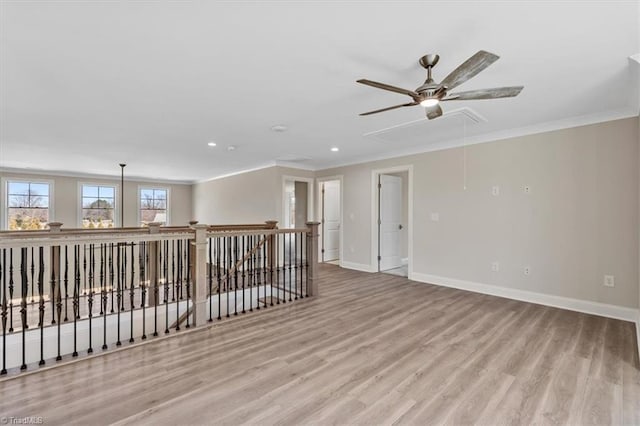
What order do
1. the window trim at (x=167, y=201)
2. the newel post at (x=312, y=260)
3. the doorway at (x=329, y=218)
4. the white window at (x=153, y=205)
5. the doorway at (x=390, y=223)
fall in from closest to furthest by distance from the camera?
the newel post at (x=312, y=260) → the doorway at (x=390, y=223) → the doorway at (x=329, y=218) → the window trim at (x=167, y=201) → the white window at (x=153, y=205)

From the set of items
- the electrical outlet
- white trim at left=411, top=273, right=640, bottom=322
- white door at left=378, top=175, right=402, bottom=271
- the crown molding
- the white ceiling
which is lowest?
white trim at left=411, top=273, right=640, bottom=322

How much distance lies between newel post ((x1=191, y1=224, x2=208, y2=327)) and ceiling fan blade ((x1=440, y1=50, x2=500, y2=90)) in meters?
2.69

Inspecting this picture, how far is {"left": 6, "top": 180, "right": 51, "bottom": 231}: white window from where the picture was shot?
7335 mm

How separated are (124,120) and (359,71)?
3.08 m

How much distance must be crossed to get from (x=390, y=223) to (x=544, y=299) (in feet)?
9.78

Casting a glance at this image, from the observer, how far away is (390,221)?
6312 millimetres

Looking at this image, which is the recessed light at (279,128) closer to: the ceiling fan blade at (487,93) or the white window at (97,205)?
the ceiling fan blade at (487,93)

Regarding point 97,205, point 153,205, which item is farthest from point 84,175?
point 153,205

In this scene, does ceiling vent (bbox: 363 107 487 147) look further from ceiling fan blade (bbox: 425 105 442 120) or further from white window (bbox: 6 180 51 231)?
white window (bbox: 6 180 51 231)

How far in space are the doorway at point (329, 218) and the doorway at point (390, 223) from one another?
4.23ft

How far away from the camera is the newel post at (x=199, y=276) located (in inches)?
122

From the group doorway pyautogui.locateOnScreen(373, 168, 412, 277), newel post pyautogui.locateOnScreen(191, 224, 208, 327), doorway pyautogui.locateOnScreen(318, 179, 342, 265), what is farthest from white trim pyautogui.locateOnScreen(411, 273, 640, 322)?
newel post pyautogui.locateOnScreen(191, 224, 208, 327)

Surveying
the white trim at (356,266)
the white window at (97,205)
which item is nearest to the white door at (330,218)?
the white trim at (356,266)

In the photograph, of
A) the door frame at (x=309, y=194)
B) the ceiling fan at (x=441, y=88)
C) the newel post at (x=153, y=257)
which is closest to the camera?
the ceiling fan at (x=441, y=88)
